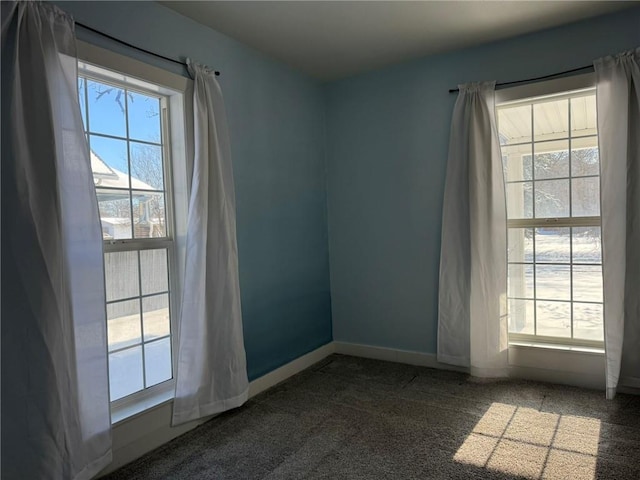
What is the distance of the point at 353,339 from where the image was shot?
4215 mm

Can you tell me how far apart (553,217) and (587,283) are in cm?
56

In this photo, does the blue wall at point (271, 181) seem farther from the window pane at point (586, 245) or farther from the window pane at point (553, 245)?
the window pane at point (586, 245)

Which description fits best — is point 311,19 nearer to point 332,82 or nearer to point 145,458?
point 332,82

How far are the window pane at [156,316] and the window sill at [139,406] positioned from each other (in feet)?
1.13

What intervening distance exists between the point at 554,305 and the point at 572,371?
1.64ft

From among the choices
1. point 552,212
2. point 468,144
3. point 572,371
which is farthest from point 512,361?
point 468,144

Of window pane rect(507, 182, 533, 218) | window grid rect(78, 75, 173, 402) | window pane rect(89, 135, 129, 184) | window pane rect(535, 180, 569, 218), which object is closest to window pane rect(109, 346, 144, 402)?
window grid rect(78, 75, 173, 402)

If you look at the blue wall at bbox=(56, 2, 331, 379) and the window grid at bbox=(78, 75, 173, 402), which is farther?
the blue wall at bbox=(56, 2, 331, 379)

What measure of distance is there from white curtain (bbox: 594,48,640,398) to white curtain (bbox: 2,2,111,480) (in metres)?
3.15

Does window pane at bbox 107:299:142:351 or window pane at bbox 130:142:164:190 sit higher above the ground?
window pane at bbox 130:142:164:190

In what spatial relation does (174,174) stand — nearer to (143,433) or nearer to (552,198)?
(143,433)

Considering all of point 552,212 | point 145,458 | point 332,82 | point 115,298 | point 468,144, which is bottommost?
point 145,458

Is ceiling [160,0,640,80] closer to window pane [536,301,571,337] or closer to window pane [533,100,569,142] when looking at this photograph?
window pane [533,100,569,142]

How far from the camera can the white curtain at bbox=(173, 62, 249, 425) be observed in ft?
8.82
